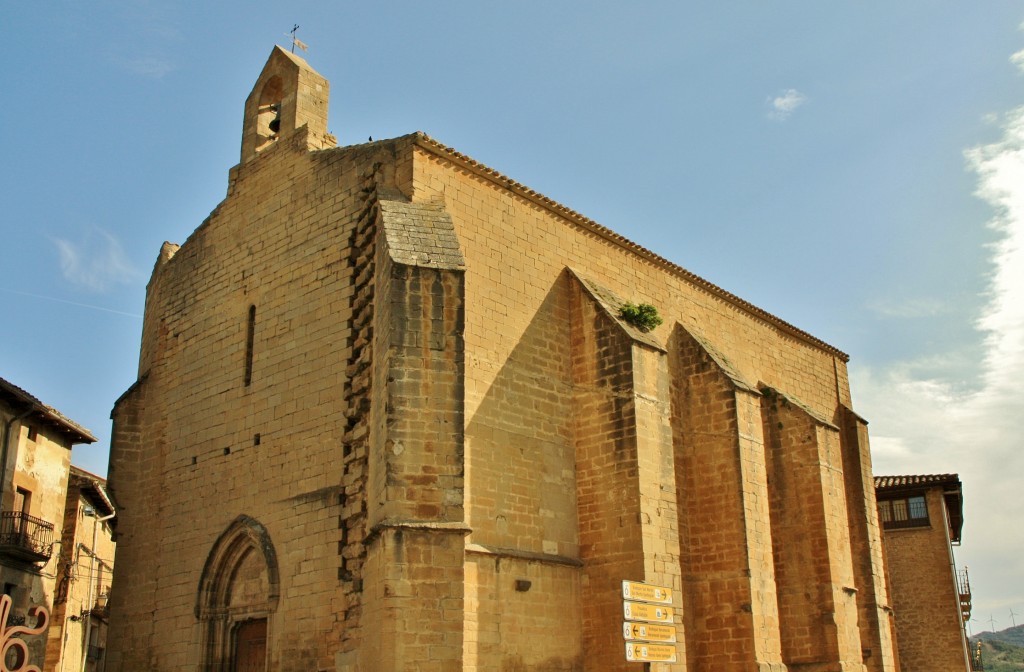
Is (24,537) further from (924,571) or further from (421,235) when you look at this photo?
(924,571)

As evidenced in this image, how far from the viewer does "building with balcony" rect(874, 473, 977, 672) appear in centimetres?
2397

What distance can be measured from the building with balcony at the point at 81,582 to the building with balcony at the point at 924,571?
18598 millimetres

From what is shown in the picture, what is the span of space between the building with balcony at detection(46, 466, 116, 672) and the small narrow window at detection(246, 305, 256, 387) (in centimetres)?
734

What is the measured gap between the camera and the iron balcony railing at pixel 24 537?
17.2m

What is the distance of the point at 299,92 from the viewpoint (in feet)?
50.6

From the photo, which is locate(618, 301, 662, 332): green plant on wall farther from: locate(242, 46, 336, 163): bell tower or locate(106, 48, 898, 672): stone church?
locate(242, 46, 336, 163): bell tower

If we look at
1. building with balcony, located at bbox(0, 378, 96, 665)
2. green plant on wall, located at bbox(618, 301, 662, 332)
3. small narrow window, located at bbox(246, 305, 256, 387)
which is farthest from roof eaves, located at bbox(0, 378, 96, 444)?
green plant on wall, located at bbox(618, 301, 662, 332)

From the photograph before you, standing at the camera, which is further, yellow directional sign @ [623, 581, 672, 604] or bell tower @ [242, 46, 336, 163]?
bell tower @ [242, 46, 336, 163]

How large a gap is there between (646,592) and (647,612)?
241 mm

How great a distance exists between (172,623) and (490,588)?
4913 mm

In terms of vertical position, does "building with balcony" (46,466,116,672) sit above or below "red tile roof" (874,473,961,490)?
below

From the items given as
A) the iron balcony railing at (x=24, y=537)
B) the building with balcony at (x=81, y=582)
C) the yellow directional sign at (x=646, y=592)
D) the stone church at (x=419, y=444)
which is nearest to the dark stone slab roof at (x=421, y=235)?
the stone church at (x=419, y=444)

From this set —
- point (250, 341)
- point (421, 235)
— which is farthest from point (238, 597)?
point (421, 235)

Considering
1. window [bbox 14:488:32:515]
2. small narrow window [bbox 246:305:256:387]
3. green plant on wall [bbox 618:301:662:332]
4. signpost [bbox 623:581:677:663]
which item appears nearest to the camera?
signpost [bbox 623:581:677:663]
